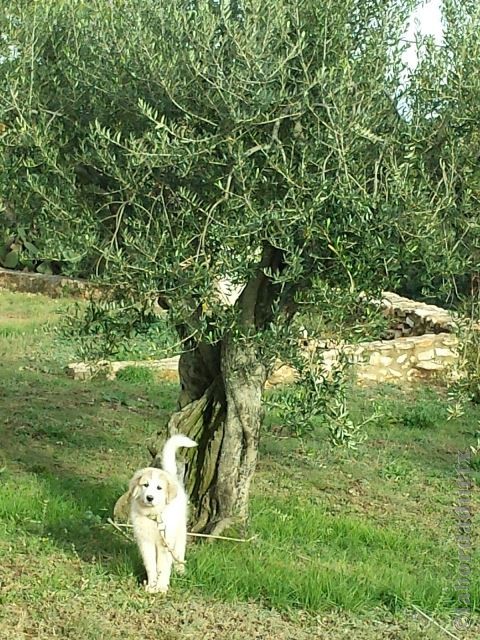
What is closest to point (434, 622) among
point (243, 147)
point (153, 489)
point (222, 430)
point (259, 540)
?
point (259, 540)

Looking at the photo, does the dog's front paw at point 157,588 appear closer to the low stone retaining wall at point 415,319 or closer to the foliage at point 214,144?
the foliage at point 214,144

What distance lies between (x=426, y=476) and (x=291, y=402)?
3854mm

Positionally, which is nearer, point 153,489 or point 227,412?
point 153,489

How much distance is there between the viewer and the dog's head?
18.6 ft

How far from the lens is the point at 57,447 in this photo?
9312mm

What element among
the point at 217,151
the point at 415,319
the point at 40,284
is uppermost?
the point at 217,151

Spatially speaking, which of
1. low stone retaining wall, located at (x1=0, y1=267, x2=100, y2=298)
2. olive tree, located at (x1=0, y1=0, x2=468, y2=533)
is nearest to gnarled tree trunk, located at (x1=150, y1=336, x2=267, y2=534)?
olive tree, located at (x1=0, y1=0, x2=468, y2=533)

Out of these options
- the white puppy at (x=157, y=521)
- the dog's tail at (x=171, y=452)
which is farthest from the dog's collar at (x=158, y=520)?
the dog's tail at (x=171, y=452)

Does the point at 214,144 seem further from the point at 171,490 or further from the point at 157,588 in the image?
the point at 157,588

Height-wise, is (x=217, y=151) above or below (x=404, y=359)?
above

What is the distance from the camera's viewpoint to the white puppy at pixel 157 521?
5.73 metres

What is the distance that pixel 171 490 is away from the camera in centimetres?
582

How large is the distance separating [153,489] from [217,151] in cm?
210

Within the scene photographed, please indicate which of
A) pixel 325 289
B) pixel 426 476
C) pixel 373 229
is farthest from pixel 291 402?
pixel 426 476
